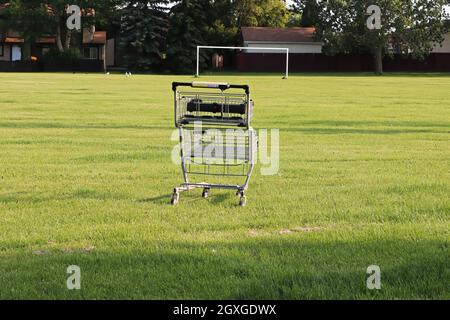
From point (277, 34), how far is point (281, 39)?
3.81 feet

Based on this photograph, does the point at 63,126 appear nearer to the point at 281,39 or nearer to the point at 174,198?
the point at 174,198

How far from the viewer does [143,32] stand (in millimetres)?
77188

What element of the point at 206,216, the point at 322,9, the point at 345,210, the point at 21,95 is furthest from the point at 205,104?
the point at 322,9

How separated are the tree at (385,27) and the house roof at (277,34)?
4.47 metres

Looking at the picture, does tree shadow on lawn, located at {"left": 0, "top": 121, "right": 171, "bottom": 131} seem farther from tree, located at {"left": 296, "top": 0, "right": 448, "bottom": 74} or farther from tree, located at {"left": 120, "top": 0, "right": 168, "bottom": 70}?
tree, located at {"left": 296, "top": 0, "right": 448, "bottom": 74}

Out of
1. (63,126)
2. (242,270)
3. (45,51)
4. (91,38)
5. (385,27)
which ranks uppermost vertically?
(385,27)

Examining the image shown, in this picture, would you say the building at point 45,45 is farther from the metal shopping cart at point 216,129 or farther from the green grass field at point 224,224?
the metal shopping cart at point 216,129

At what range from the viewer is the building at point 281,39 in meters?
82.3

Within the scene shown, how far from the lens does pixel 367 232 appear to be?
7.09 m

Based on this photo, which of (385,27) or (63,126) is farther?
(385,27)

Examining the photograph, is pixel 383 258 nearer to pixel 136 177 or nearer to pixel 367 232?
pixel 367 232

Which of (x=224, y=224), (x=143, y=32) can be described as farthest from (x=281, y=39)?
(x=224, y=224)

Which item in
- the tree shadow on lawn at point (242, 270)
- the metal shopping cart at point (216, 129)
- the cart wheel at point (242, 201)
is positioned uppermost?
the metal shopping cart at point (216, 129)

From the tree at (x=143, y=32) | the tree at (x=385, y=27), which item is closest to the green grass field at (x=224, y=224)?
the tree at (x=143, y=32)
